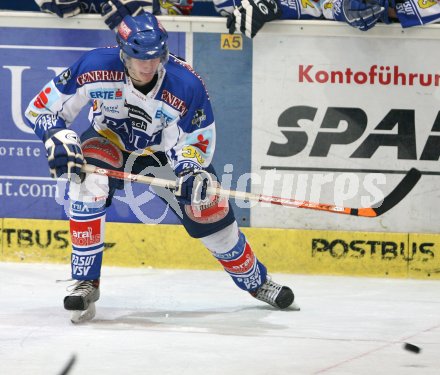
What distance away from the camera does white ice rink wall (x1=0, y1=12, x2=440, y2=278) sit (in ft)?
19.0

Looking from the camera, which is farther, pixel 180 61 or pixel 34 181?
pixel 34 181

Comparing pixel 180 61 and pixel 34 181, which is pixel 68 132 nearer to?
pixel 180 61

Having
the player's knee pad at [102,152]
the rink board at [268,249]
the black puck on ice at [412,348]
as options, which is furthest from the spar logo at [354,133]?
the black puck on ice at [412,348]

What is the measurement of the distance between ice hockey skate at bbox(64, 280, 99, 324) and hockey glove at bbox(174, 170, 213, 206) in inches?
20.4

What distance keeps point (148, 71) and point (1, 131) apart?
5.25 ft

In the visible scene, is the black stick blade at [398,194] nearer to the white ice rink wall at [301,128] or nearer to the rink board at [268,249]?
the white ice rink wall at [301,128]

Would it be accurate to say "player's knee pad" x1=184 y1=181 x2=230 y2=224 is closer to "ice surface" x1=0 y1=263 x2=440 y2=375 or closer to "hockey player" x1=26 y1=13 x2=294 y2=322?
"hockey player" x1=26 y1=13 x2=294 y2=322

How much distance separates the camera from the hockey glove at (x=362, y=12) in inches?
223

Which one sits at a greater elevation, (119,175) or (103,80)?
(103,80)

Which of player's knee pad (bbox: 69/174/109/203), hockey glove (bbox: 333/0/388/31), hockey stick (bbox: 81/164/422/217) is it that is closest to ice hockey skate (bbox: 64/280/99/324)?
player's knee pad (bbox: 69/174/109/203)

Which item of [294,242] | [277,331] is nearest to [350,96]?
[294,242]

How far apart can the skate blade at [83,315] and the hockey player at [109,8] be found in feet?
5.16

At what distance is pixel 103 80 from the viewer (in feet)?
15.7

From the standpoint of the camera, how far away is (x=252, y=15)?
18.9ft
